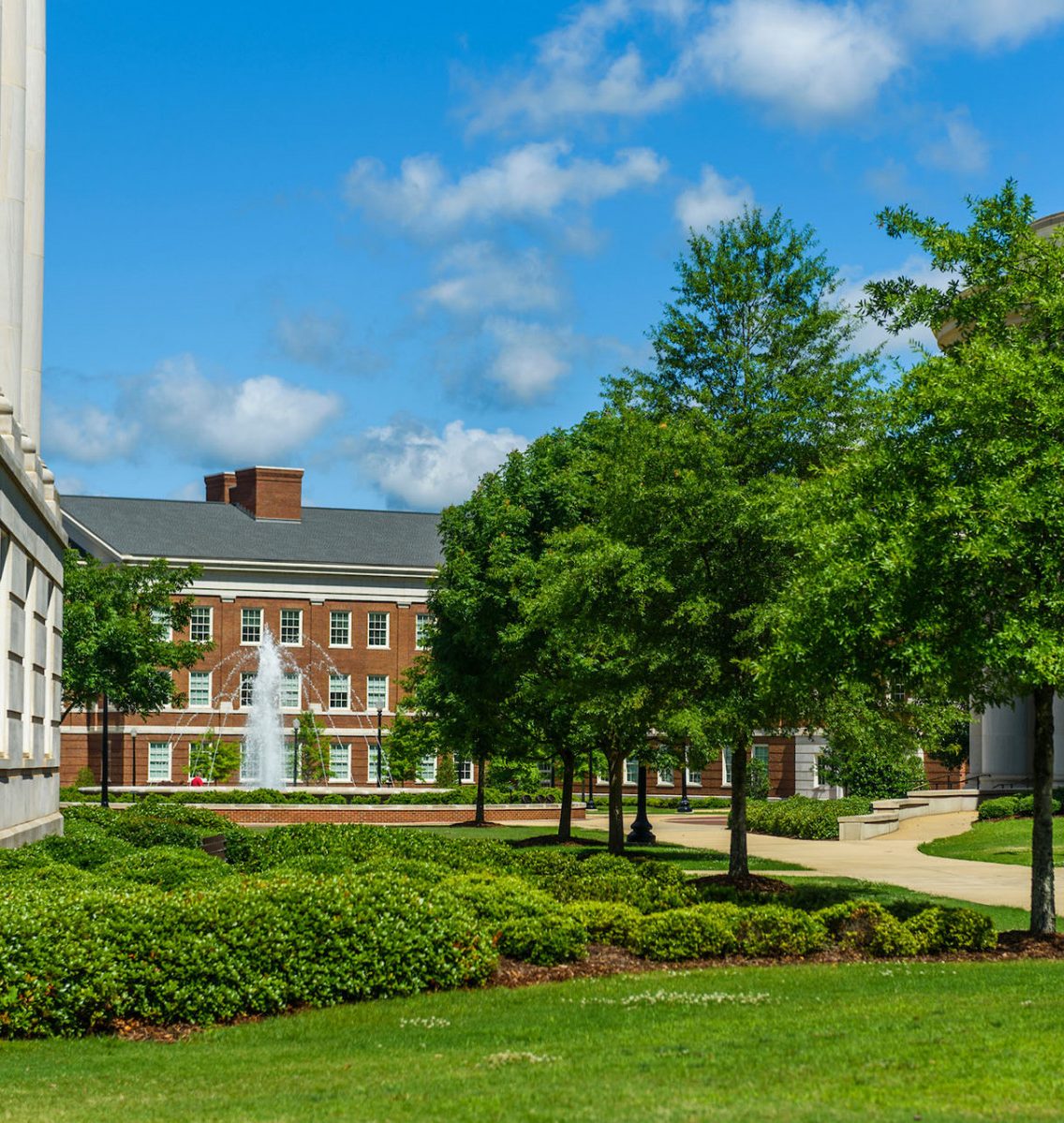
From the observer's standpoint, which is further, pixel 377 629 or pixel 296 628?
pixel 377 629

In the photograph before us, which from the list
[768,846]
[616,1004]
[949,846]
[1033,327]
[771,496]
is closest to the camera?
[616,1004]

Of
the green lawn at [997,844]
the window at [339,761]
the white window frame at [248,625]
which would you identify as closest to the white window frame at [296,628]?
the white window frame at [248,625]

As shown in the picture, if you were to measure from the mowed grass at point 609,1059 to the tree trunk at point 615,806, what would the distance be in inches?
743

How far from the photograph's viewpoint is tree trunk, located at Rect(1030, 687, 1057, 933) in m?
17.7

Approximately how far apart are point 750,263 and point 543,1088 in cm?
1784

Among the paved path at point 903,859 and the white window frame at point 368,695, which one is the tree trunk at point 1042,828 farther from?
the white window frame at point 368,695

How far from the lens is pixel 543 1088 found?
30.9 feet

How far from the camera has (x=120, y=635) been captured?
43812 mm

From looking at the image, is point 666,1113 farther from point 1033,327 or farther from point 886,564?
point 1033,327

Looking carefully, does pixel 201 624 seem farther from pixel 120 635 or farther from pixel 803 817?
pixel 803 817

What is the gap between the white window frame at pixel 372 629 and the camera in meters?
82.7

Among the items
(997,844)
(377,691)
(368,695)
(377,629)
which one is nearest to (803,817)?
(997,844)

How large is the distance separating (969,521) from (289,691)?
66186 millimetres

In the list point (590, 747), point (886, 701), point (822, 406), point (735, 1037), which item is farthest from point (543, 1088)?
point (590, 747)
